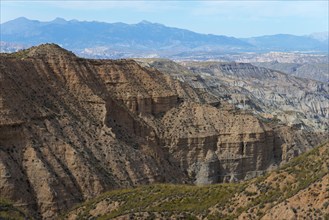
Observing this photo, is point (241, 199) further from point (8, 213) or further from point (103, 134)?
point (103, 134)

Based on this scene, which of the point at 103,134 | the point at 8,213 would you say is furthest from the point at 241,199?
the point at 103,134

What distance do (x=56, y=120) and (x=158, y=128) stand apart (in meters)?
16.2

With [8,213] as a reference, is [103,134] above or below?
above

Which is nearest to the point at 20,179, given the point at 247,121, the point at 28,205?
the point at 28,205

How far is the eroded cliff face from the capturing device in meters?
51.9

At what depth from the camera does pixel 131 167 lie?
58031 mm

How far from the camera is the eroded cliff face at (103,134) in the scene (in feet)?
170

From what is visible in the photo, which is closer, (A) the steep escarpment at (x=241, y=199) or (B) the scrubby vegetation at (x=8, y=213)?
(A) the steep escarpment at (x=241, y=199)

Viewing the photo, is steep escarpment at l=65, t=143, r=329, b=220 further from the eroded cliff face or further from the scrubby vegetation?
the eroded cliff face

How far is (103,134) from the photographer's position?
6078 centimetres

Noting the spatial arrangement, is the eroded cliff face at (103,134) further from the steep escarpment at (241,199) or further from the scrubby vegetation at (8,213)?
the scrubby vegetation at (8,213)

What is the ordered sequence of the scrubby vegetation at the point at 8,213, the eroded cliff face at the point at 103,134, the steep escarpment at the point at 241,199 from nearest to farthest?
the steep escarpment at the point at 241,199, the scrubby vegetation at the point at 8,213, the eroded cliff face at the point at 103,134

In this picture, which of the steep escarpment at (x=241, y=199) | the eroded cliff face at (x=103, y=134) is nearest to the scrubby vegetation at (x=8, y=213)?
the steep escarpment at (x=241, y=199)

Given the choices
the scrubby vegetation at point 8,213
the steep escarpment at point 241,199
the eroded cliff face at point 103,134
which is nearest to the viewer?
the steep escarpment at point 241,199
